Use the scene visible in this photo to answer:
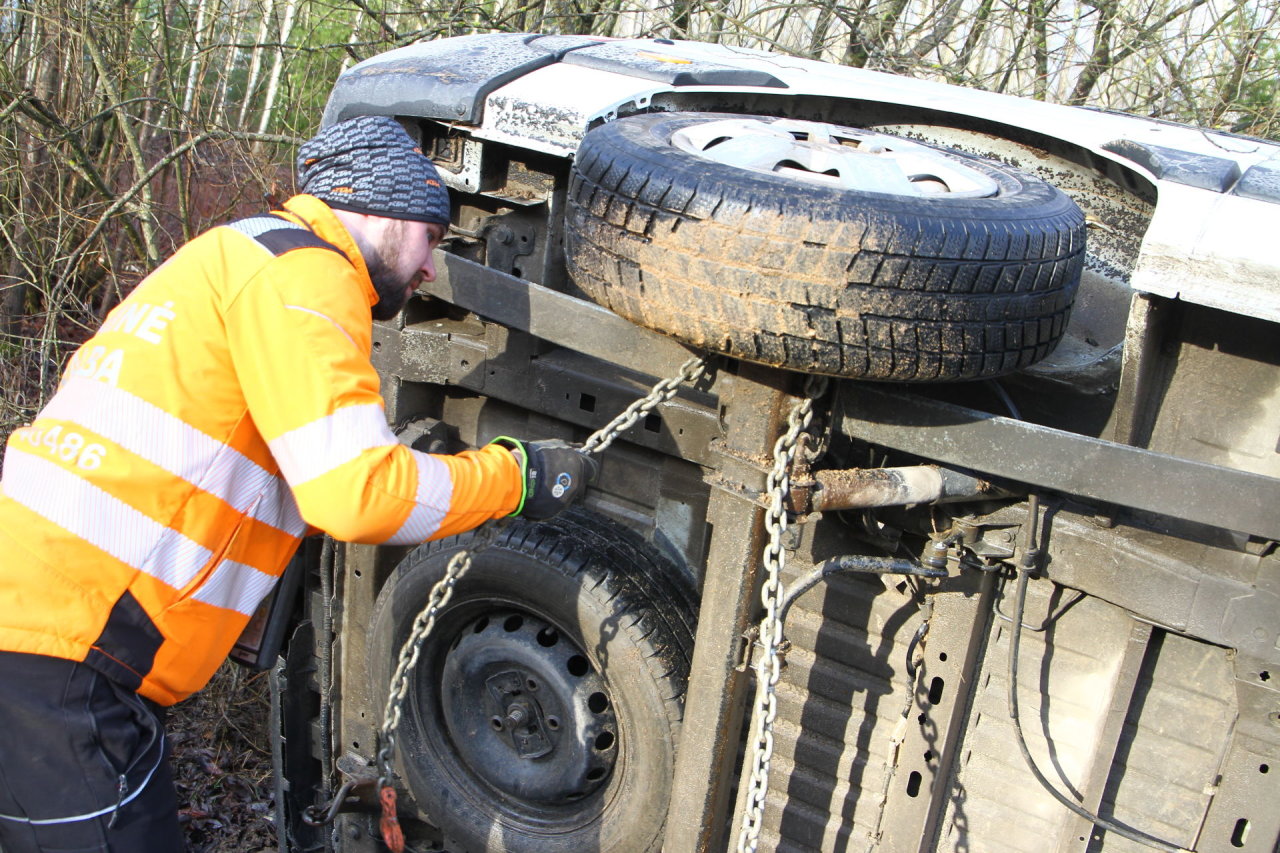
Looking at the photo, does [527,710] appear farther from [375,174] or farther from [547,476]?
[375,174]

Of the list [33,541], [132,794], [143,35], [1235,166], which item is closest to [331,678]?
[132,794]

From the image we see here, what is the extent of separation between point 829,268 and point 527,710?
5.55ft

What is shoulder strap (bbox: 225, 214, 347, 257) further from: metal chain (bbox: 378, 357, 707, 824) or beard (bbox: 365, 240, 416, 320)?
metal chain (bbox: 378, 357, 707, 824)

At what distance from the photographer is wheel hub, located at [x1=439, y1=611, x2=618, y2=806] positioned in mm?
3002

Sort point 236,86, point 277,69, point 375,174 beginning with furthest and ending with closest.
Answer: point 236,86
point 277,69
point 375,174

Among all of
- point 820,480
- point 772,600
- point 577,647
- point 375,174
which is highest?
point 375,174

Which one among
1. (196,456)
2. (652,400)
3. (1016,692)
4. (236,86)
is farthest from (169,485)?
(236,86)

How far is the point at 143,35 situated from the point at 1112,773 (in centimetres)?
569

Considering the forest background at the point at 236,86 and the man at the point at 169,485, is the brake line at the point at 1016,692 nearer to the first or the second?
the man at the point at 169,485

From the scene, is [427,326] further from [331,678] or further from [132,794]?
[132,794]

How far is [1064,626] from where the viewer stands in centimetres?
252

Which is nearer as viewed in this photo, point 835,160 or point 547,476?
point 835,160

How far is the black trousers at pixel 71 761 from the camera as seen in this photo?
221 cm

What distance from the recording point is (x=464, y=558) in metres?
2.63
